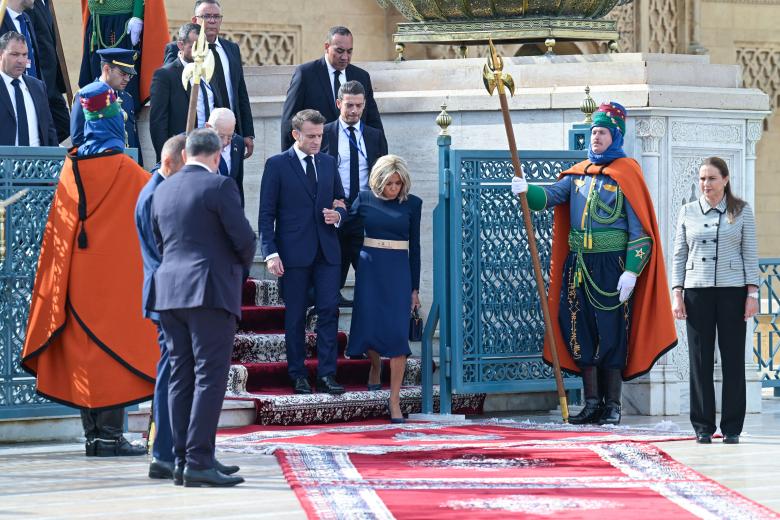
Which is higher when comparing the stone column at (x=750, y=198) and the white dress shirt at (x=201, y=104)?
the white dress shirt at (x=201, y=104)

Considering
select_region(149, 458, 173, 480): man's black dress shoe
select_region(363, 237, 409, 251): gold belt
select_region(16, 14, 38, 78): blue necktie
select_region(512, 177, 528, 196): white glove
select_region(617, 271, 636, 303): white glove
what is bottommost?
select_region(149, 458, 173, 480): man's black dress shoe

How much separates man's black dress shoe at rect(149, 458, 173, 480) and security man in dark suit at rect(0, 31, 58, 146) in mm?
2959

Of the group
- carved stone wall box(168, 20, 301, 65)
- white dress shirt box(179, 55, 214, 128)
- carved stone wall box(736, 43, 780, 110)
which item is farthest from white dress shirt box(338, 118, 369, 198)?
carved stone wall box(736, 43, 780, 110)

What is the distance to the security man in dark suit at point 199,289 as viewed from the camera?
779cm

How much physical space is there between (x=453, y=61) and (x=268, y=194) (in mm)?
1978

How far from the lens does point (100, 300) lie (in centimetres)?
912

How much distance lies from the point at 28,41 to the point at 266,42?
7286 millimetres

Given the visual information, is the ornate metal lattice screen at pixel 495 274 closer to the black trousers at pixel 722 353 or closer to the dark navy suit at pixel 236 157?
the dark navy suit at pixel 236 157

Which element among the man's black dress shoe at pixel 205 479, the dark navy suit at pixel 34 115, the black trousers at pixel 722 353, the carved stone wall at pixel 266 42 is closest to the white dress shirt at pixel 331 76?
the dark navy suit at pixel 34 115

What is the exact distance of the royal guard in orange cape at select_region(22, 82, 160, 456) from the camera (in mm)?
9086

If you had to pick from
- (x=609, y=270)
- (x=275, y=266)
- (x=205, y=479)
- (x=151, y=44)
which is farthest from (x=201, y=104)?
(x=205, y=479)

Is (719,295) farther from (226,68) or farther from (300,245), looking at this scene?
(226,68)

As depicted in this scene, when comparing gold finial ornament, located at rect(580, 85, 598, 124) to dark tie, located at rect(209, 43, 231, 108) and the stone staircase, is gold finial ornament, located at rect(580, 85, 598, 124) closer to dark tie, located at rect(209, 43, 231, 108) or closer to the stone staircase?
the stone staircase

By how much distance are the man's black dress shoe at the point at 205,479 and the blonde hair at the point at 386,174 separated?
2.88m
